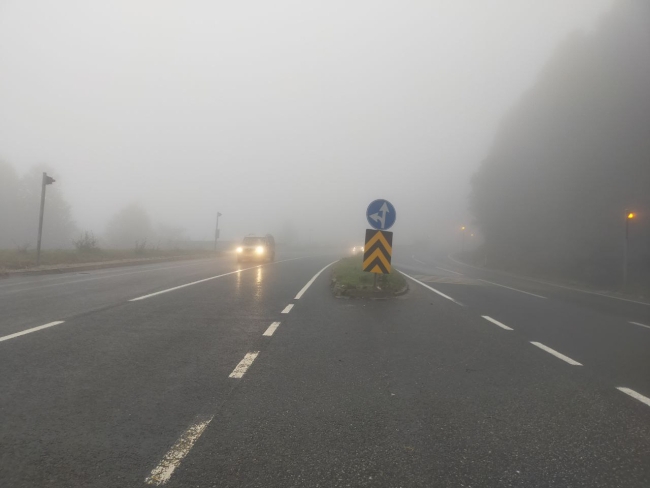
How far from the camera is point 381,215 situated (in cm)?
1311

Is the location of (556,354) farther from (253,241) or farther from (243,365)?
(253,241)

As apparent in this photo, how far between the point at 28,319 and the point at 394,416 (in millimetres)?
6898

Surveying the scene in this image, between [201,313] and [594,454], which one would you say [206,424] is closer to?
[594,454]

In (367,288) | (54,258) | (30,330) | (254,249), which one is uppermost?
(254,249)

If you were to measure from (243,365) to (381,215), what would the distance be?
869 cm

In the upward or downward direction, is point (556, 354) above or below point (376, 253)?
below

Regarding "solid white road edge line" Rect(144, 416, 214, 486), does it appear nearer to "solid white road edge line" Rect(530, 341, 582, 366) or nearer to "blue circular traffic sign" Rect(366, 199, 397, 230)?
"solid white road edge line" Rect(530, 341, 582, 366)

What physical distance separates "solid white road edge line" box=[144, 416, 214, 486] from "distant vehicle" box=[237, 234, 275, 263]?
2723 cm

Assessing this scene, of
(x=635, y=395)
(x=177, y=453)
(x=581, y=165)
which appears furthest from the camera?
(x=581, y=165)

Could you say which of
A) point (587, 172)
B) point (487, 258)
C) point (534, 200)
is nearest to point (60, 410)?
point (587, 172)

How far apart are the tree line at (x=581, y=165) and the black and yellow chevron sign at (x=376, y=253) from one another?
22112mm

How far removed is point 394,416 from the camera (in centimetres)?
381

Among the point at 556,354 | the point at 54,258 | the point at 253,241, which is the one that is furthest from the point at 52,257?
the point at 556,354

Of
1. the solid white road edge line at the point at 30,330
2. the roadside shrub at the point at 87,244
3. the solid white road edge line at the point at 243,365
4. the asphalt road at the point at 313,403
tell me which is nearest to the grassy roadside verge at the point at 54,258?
the roadside shrub at the point at 87,244
